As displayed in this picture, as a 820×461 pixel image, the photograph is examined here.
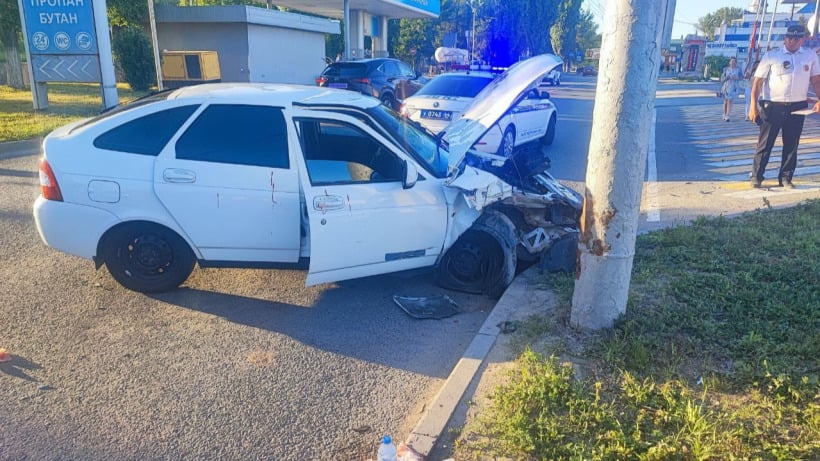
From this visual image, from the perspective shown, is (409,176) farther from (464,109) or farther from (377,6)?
(377,6)

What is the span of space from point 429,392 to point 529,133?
9.18 meters

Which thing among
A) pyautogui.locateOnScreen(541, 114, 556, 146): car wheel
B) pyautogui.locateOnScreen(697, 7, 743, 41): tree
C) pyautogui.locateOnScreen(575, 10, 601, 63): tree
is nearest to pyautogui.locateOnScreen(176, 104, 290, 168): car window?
pyautogui.locateOnScreen(541, 114, 556, 146): car wheel

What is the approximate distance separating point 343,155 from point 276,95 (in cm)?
76

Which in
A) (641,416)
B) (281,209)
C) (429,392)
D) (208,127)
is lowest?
(429,392)

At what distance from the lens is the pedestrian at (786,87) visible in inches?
313

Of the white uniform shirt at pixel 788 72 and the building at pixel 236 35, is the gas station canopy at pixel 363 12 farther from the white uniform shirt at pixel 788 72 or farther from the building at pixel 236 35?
the white uniform shirt at pixel 788 72

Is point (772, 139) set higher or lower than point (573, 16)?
lower

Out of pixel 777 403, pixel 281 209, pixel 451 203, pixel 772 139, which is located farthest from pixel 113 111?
pixel 772 139

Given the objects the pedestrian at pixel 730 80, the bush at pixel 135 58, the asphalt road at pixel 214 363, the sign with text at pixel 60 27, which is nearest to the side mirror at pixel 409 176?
the asphalt road at pixel 214 363

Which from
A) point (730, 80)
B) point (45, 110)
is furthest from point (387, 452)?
point (730, 80)

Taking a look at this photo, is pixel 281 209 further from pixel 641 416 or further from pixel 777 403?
pixel 777 403

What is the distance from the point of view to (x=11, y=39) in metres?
20.4

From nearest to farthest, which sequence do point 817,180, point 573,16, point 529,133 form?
1. point 817,180
2. point 529,133
3. point 573,16

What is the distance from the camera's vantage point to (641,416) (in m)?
3.18
